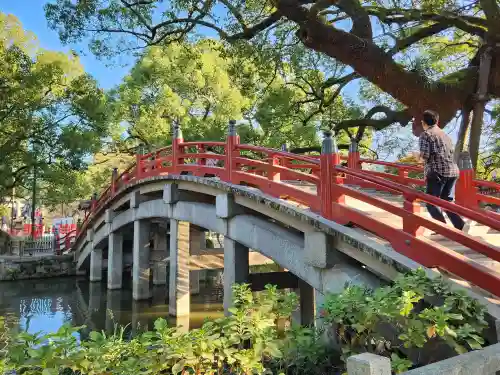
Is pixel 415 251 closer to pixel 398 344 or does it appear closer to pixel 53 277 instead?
pixel 398 344

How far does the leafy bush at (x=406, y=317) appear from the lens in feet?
10.4

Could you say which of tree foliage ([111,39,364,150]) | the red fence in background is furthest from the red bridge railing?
the red fence in background

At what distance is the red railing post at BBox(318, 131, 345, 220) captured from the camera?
6.04m

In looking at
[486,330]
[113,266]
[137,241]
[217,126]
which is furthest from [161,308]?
[486,330]

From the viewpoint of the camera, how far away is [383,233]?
17.1 ft

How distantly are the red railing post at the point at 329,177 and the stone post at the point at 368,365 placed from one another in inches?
148

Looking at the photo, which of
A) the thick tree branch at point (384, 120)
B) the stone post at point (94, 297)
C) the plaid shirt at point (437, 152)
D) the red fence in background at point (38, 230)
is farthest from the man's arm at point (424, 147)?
the red fence in background at point (38, 230)

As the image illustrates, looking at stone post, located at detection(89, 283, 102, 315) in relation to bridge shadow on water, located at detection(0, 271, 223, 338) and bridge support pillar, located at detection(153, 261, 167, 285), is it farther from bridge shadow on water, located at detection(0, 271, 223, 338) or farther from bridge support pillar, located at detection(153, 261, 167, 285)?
bridge support pillar, located at detection(153, 261, 167, 285)

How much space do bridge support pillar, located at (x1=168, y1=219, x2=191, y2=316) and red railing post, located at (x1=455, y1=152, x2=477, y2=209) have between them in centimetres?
709

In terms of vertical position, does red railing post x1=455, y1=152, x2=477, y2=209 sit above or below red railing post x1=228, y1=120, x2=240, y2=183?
below

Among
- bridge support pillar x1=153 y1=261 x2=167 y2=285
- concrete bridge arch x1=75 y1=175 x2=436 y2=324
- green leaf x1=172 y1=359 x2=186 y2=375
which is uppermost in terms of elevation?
concrete bridge arch x1=75 y1=175 x2=436 y2=324

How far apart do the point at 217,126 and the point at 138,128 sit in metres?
3.86

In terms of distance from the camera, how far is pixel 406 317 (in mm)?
3266

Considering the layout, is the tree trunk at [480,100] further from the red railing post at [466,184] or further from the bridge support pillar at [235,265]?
the bridge support pillar at [235,265]
